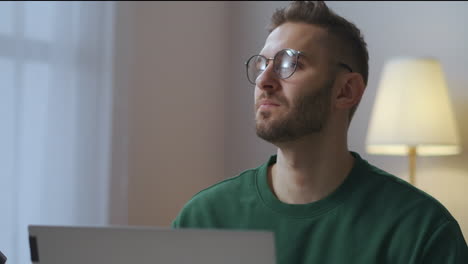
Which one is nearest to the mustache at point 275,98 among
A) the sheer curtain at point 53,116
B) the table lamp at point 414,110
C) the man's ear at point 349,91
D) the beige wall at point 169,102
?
the man's ear at point 349,91

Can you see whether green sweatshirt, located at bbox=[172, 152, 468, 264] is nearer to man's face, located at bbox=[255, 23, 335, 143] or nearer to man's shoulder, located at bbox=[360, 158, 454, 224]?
man's shoulder, located at bbox=[360, 158, 454, 224]

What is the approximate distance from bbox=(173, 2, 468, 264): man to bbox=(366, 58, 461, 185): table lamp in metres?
0.88

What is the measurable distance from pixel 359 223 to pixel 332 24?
1.60 ft

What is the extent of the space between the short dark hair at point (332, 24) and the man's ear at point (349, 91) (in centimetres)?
3

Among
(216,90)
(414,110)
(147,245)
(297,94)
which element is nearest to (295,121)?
(297,94)

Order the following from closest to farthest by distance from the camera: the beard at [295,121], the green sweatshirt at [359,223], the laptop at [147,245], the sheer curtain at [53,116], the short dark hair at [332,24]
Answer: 1. the laptop at [147,245]
2. the green sweatshirt at [359,223]
3. the beard at [295,121]
4. the short dark hair at [332,24]
5. the sheer curtain at [53,116]

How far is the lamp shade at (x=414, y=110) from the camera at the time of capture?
7.96ft

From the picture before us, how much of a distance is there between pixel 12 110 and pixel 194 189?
1.15 metres

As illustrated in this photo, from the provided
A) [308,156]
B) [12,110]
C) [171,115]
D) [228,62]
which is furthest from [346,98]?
[228,62]

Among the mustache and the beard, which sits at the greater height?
the mustache

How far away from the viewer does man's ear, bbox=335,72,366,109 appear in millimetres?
1543

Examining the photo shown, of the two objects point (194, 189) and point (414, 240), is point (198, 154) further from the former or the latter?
point (414, 240)

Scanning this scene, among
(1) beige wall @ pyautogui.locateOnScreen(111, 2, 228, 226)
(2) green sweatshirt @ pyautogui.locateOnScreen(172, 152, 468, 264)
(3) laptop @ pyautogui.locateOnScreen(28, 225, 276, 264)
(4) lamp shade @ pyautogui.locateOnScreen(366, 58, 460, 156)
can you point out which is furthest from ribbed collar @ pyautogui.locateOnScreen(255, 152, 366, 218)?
(1) beige wall @ pyautogui.locateOnScreen(111, 2, 228, 226)

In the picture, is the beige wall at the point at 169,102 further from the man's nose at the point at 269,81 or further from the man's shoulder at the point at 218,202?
the man's nose at the point at 269,81
